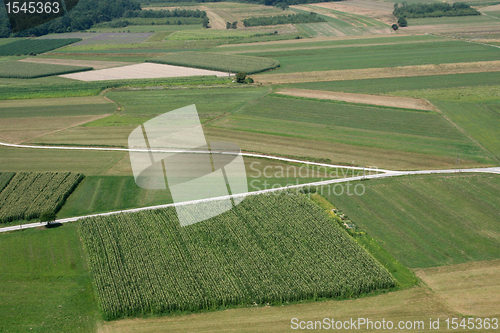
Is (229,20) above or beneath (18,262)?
above

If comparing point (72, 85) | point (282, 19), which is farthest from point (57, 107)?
point (282, 19)

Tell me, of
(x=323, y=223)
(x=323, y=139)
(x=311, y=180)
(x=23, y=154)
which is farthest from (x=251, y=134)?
(x=23, y=154)

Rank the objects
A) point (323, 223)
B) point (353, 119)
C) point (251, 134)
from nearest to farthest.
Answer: point (323, 223) < point (251, 134) < point (353, 119)

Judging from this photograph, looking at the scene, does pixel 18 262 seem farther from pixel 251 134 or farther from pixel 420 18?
pixel 420 18

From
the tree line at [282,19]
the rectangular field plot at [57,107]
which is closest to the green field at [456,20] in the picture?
the tree line at [282,19]

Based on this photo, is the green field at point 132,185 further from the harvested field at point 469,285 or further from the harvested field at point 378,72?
the harvested field at point 378,72

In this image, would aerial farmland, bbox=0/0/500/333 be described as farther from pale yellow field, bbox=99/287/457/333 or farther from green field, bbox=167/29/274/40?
green field, bbox=167/29/274/40
